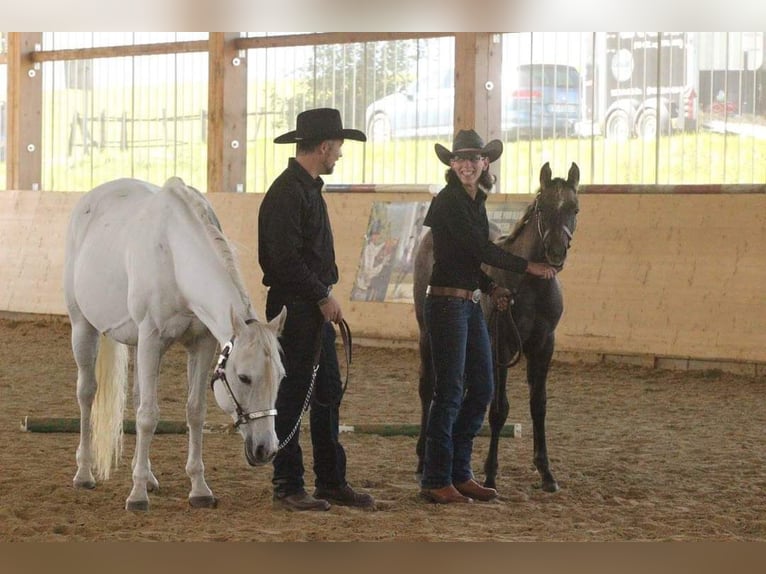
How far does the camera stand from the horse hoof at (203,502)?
5.53 metres

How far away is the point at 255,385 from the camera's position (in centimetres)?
497

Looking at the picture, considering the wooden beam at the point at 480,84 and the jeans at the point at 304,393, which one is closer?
the jeans at the point at 304,393

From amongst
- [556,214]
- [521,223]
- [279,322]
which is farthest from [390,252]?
[279,322]

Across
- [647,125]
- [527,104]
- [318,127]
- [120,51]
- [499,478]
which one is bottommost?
[499,478]

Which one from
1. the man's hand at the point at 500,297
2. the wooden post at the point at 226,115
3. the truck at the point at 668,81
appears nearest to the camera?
the man's hand at the point at 500,297

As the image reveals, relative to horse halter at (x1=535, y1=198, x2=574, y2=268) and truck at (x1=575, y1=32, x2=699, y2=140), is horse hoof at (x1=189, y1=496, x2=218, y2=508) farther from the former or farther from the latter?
truck at (x1=575, y1=32, x2=699, y2=140)

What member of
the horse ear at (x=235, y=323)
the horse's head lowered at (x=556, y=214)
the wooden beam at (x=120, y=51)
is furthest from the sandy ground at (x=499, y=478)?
the wooden beam at (x=120, y=51)

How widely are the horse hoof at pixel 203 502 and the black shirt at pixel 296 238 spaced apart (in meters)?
1.01

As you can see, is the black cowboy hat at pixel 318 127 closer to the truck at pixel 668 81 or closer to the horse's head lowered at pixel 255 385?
the horse's head lowered at pixel 255 385

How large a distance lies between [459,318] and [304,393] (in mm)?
789

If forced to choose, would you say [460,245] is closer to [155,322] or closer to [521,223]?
[521,223]

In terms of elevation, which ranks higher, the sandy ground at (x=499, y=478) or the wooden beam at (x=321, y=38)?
the wooden beam at (x=321, y=38)

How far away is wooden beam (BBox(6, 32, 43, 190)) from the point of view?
56.1 ft

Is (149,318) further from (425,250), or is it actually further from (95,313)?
(425,250)
